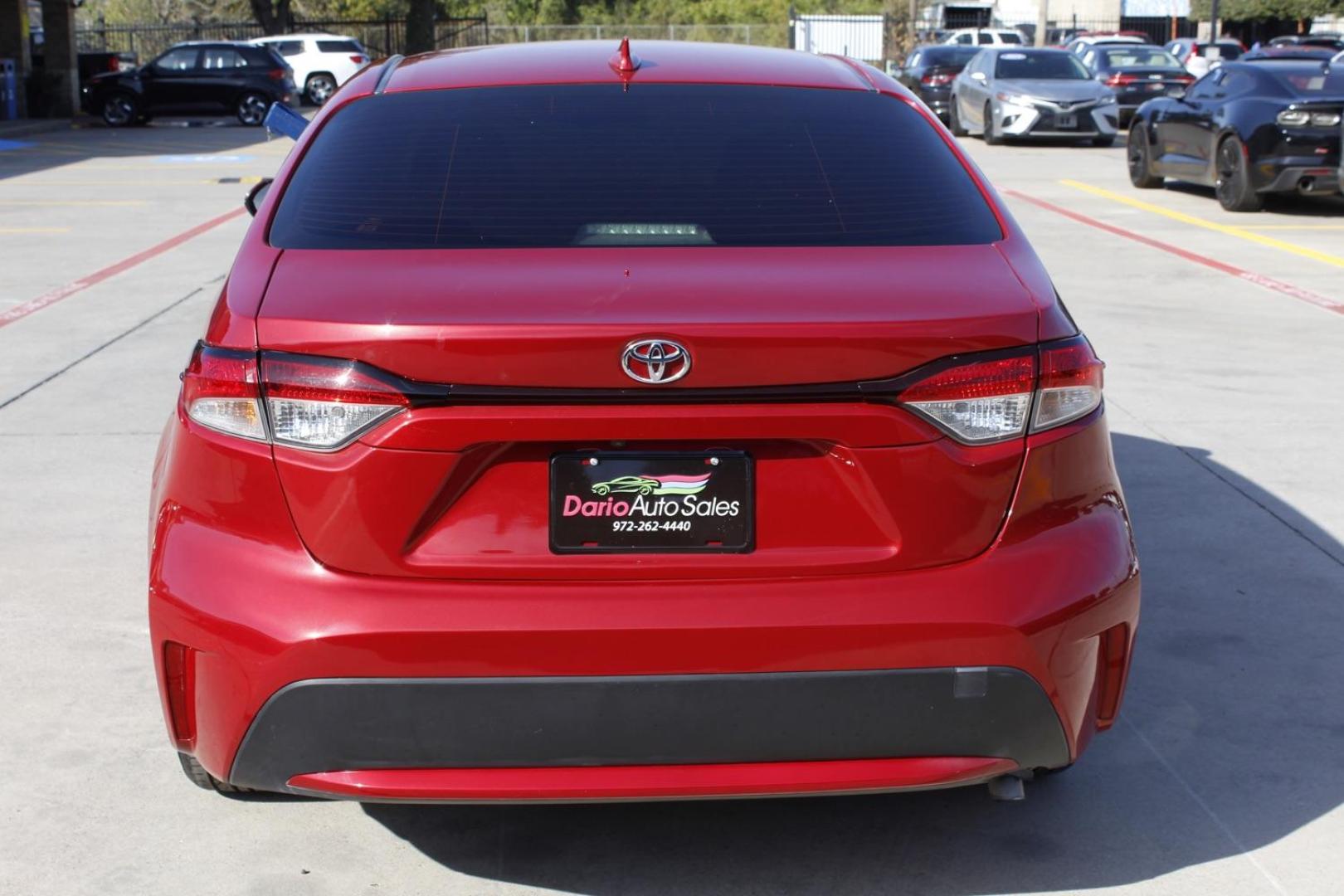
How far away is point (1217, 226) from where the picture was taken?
15.8 metres

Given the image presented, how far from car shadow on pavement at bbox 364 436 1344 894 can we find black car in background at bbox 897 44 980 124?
29.2 m

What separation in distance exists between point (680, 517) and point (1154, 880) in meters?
1.35

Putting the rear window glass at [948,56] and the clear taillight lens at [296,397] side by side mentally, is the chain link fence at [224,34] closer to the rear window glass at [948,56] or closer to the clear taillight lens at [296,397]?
the rear window glass at [948,56]

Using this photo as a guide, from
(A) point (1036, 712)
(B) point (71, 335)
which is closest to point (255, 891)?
(A) point (1036, 712)

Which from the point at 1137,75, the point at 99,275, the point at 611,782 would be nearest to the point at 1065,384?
the point at 611,782

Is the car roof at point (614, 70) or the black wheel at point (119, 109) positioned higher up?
the car roof at point (614, 70)

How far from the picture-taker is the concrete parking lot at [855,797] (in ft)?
11.6

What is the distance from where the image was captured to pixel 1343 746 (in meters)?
4.18

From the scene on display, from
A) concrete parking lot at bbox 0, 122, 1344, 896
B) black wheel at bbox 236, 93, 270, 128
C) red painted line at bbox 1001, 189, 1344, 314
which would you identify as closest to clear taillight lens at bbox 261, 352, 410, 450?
concrete parking lot at bbox 0, 122, 1344, 896

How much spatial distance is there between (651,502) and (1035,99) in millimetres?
24565

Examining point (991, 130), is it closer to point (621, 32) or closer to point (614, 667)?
point (614, 667)

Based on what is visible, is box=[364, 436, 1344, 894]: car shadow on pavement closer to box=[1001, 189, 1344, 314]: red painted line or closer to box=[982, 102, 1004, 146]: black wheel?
box=[1001, 189, 1344, 314]: red painted line

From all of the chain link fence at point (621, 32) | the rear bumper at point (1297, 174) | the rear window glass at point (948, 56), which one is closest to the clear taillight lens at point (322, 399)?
the rear bumper at point (1297, 174)

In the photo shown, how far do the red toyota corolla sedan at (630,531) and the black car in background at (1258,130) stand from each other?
45.5 feet
